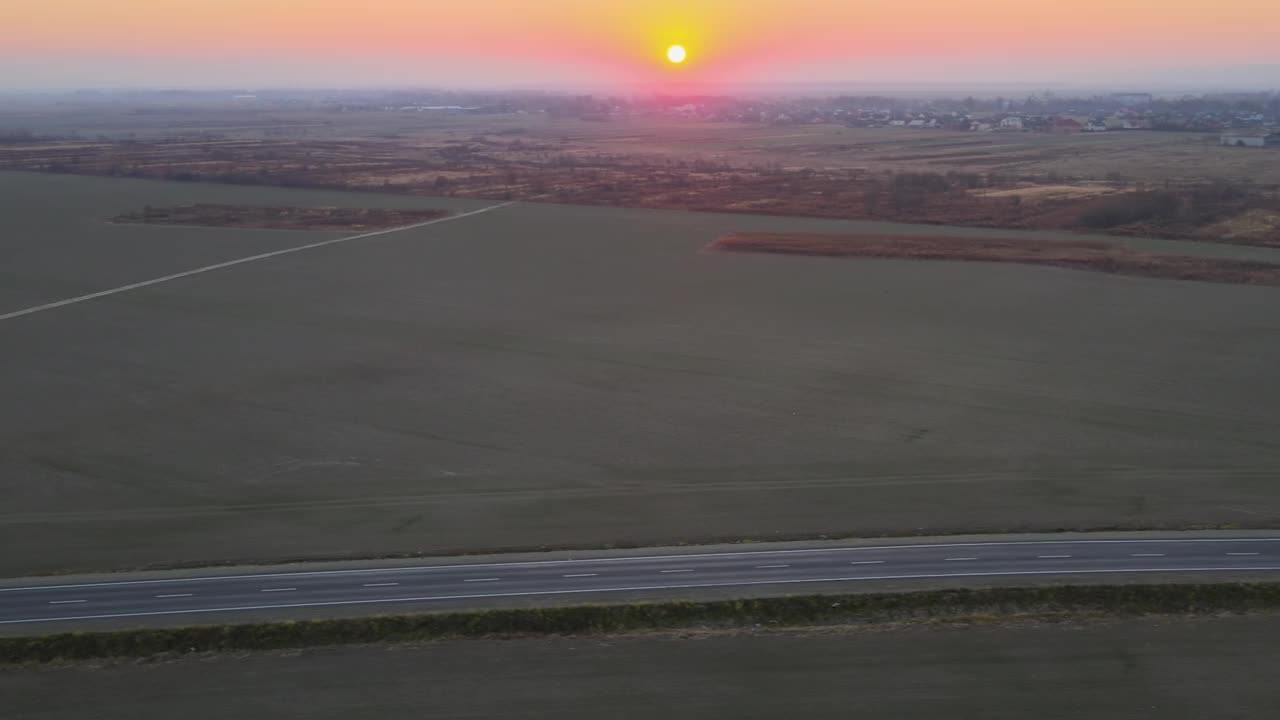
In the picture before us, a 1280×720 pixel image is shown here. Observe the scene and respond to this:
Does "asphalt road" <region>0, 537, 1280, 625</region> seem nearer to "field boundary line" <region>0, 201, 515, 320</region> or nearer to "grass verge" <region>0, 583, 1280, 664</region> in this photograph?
"grass verge" <region>0, 583, 1280, 664</region>

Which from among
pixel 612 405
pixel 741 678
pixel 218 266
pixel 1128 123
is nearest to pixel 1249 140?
pixel 1128 123

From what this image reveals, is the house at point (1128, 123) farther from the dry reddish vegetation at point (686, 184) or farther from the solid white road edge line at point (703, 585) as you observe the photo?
the solid white road edge line at point (703, 585)

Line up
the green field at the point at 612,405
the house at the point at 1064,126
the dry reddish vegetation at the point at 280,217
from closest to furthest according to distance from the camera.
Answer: the green field at the point at 612,405
the dry reddish vegetation at the point at 280,217
the house at the point at 1064,126

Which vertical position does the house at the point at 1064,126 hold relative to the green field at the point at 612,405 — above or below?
above

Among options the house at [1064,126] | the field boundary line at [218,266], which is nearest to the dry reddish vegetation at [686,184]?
the field boundary line at [218,266]

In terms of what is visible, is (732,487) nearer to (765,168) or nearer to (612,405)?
(612,405)

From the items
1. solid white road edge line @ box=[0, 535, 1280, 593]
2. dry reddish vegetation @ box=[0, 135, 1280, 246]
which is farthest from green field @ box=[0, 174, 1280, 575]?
dry reddish vegetation @ box=[0, 135, 1280, 246]

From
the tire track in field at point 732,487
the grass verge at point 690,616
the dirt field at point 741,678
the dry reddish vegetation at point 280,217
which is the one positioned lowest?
the dirt field at point 741,678

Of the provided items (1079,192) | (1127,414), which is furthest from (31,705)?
(1079,192)
